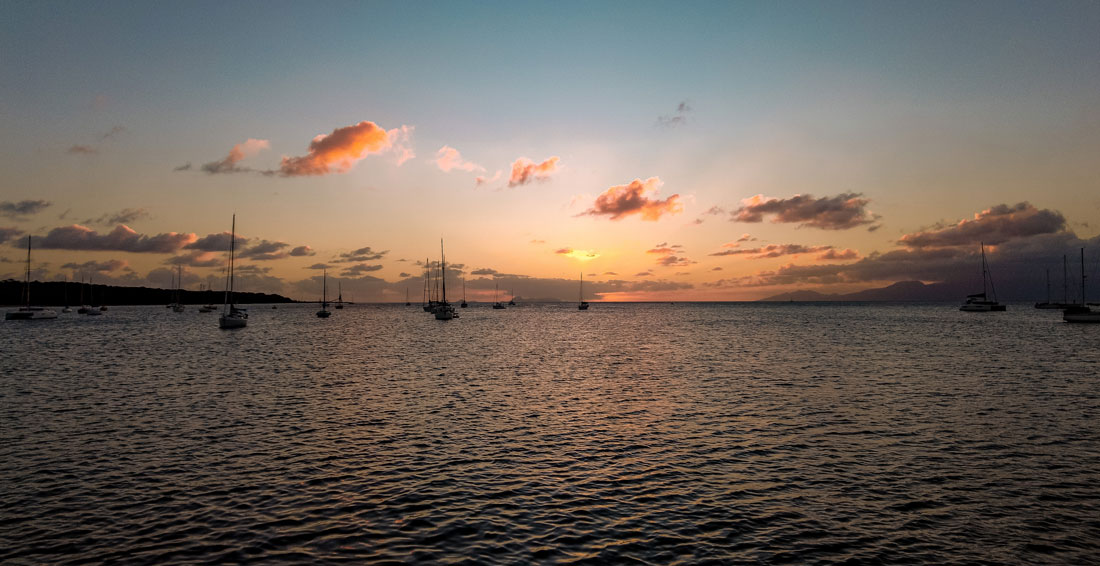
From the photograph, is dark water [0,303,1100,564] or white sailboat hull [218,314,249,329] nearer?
dark water [0,303,1100,564]

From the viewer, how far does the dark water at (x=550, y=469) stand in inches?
552

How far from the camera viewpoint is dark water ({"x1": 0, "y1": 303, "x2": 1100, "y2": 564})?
552 inches

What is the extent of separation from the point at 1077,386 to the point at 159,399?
60.5m

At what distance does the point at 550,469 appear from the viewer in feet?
67.4

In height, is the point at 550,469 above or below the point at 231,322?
below

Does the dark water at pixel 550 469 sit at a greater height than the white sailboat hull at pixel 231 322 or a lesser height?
lesser

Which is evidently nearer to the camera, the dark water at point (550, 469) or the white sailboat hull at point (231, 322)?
the dark water at point (550, 469)

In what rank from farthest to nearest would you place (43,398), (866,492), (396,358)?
1. (396,358)
2. (43,398)
3. (866,492)

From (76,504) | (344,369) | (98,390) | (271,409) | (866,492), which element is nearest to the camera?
(76,504)

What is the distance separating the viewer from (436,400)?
34688 millimetres

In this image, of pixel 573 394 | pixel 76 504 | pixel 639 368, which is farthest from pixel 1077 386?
pixel 76 504

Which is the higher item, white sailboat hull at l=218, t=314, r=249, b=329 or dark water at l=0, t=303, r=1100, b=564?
white sailboat hull at l=218, t=314, r=249, b=329

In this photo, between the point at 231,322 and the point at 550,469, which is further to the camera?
the point at 231,322

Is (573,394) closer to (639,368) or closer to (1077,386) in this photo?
(639,368)
